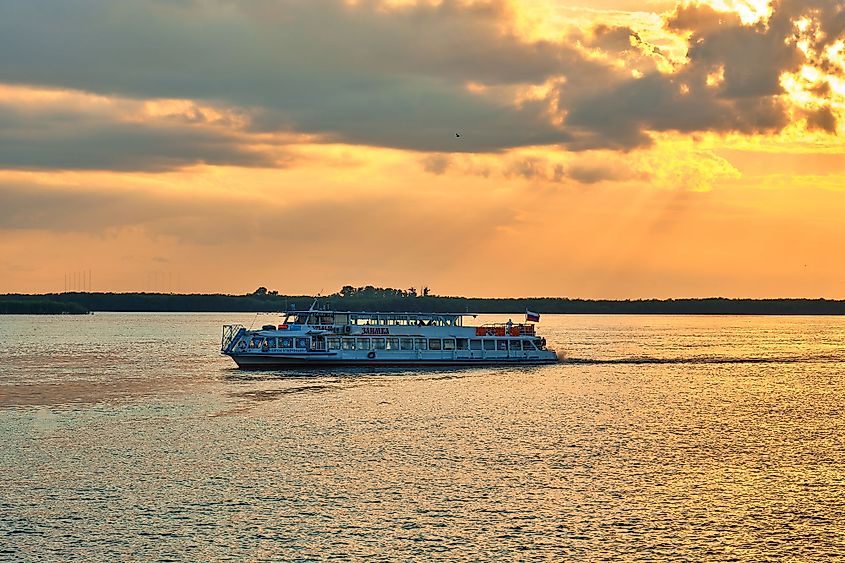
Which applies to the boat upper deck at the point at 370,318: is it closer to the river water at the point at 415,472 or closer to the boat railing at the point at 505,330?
the boat railing at the point at 505,330

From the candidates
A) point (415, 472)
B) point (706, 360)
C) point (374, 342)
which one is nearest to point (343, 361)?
point (374, 342)

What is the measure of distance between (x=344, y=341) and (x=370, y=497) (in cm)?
7700

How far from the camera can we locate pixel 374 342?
127m

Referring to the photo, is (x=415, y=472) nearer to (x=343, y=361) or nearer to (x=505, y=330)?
(x=343, y=361)

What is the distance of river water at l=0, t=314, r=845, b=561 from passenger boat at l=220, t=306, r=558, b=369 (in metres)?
13.0

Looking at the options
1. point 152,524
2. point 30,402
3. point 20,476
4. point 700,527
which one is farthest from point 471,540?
point 30,402

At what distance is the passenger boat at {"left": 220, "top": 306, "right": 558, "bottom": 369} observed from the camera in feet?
404

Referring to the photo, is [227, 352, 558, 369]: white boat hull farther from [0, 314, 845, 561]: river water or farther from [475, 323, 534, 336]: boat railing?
[0, 314, 845, 561]: river water

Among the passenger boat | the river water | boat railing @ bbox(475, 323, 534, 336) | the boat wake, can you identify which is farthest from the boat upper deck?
the boat wake

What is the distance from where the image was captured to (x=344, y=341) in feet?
414

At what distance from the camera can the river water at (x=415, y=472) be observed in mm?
41531

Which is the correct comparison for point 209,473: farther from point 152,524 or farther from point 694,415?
point 694,415

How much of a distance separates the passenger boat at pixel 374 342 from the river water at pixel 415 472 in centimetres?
1299

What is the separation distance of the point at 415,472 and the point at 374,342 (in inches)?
2811
